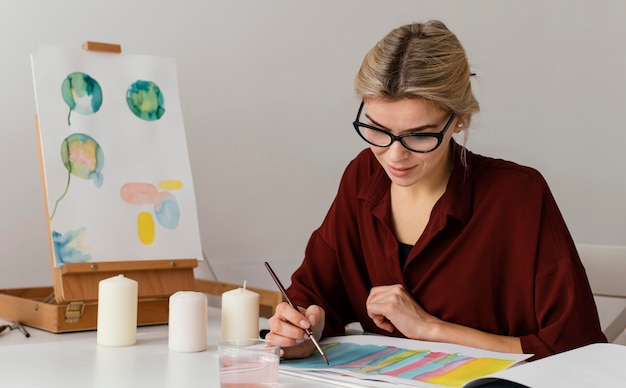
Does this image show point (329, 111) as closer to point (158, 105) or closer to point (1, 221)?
point (158, 105)

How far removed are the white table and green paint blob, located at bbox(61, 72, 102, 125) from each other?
1.84ft

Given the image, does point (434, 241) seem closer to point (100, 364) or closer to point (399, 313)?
point (399, 313)

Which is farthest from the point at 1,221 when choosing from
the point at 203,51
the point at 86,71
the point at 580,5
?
the point at 580,5

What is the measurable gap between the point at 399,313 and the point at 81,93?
0.97m

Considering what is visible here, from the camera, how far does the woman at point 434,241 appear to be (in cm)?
150

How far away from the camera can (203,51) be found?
2689 mm

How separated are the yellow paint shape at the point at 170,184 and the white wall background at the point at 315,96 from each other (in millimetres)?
582

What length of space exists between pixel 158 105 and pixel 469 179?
0.86 metres

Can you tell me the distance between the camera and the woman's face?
149cm

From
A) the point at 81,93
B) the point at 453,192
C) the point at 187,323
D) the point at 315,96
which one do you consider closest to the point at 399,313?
the point at 453,192

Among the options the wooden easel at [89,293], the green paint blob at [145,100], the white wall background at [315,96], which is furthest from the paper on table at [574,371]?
the white wall background at [315,96]

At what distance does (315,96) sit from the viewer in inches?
118

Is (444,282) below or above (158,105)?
below

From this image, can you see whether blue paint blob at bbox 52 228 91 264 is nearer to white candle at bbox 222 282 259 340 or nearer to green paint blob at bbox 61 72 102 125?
green paint blob at bbox 61 72 102 125
